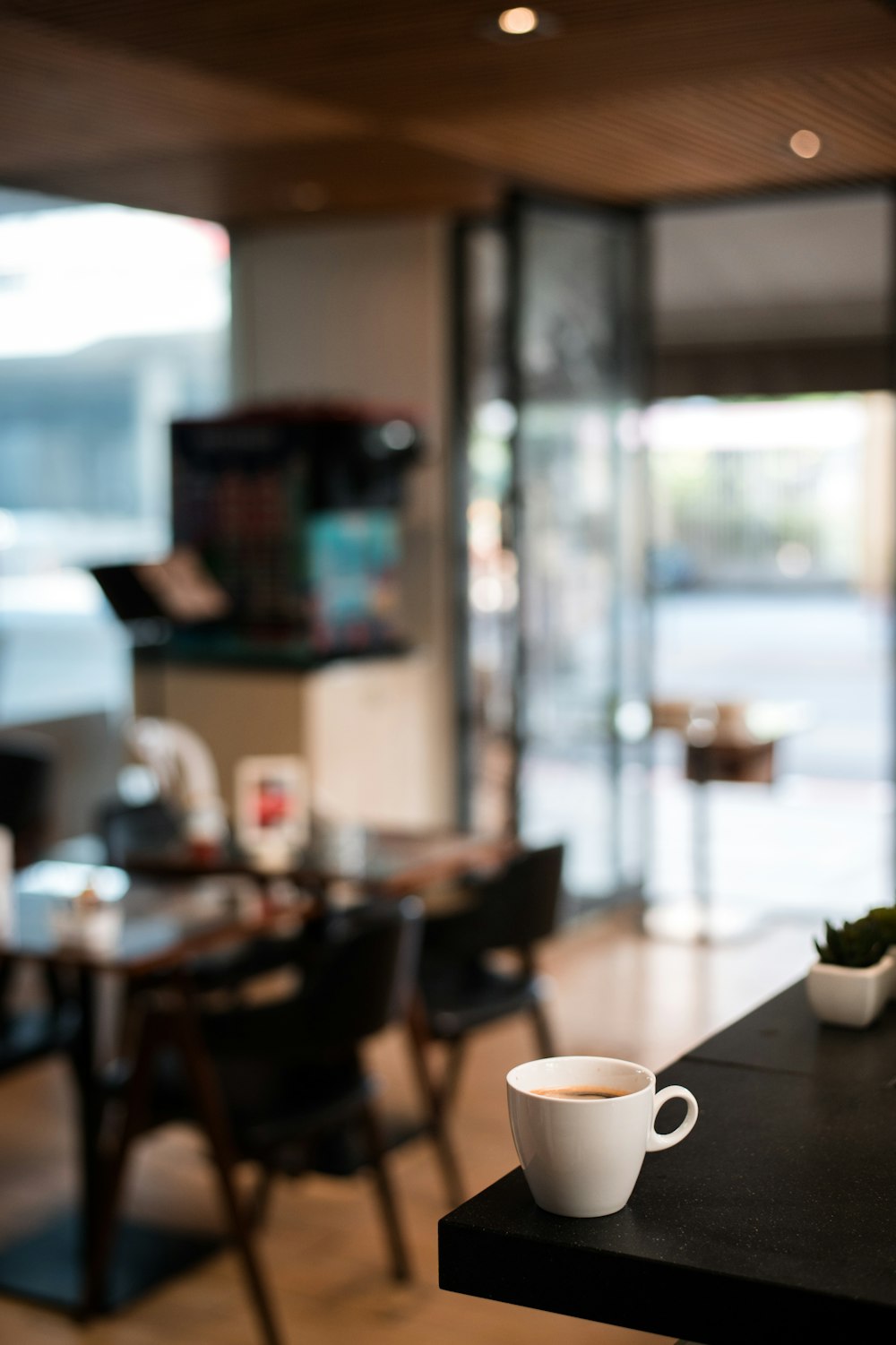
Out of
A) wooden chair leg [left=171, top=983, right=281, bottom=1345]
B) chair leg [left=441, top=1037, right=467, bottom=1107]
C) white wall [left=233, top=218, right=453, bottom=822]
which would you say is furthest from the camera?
white wall [left=233, top=218, right=453, bottom=822]

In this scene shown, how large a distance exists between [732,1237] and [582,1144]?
0.14 m

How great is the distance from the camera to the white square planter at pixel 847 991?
1.86 meters

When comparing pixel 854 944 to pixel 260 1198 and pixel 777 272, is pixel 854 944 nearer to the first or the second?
pixel 260 1198

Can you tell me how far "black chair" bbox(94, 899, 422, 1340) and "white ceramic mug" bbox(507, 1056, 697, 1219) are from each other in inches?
78.7

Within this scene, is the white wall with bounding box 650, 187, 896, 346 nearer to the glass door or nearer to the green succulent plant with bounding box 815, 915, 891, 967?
the glass door

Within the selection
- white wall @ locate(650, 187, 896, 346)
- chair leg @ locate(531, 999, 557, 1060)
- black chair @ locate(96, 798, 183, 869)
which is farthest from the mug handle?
white wall @ locate(650, 187, 896, 346)

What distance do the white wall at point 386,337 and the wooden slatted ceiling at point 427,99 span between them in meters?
0.60

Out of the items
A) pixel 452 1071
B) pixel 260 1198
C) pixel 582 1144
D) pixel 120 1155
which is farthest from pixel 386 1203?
pixel 582 1144

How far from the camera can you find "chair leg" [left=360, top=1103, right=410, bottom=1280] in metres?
3.58

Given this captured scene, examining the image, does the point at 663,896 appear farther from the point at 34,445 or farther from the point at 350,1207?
the point at 34,445

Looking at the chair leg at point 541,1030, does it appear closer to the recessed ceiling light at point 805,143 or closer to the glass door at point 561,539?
the glass door at point 561,539

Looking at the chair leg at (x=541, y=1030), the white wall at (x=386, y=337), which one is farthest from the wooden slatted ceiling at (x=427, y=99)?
the chair leg at (x=541, y=1030)

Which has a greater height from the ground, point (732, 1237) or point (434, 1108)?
point (732, 1237)

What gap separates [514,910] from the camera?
413 centimetres
